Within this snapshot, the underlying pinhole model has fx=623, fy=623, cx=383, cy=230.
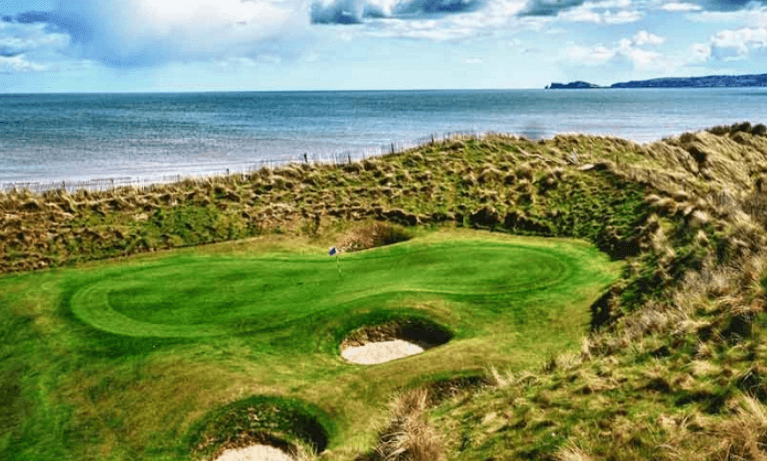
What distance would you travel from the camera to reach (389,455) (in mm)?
9078

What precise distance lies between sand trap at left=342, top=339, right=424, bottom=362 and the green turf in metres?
0.60

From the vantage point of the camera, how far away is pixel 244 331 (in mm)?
16406

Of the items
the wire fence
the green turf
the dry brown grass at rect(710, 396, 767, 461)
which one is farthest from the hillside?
the wire fence

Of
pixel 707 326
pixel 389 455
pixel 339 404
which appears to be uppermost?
pixel 707 326

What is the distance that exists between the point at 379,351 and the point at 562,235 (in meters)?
13.5

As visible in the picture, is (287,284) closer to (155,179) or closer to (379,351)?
(379,351)

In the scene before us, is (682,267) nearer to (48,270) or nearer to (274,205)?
(274,205)

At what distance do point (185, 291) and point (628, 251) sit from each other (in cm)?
1553

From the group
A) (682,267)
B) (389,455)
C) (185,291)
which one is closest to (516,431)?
(389,455)

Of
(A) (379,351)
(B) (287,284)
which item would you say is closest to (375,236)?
(B) (287,284)

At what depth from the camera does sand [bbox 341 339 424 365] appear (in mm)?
16406

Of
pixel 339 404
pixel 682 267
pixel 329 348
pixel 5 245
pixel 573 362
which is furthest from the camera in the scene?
pixel 5 245

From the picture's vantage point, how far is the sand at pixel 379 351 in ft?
53.8

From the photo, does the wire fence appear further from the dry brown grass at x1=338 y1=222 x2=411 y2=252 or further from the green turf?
the green turf
